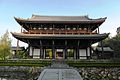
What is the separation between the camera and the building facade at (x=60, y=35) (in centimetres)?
3703

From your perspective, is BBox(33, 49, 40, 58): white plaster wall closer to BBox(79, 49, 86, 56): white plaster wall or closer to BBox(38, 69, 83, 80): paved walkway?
BBox(79, 49, 86, 56): white plaster wall

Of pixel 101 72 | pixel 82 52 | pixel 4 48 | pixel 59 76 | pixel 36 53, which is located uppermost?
pixel 4 48

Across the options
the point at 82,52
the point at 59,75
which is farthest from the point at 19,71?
the point at 59,75

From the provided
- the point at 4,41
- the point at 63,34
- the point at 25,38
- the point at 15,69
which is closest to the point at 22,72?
the point at 15,69

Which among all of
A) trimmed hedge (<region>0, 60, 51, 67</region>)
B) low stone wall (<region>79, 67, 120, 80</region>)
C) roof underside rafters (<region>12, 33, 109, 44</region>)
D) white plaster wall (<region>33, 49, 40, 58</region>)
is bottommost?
low stone wall (<region>79, 67, 120, 80</region>)

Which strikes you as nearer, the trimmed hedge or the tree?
the trimmed hedge

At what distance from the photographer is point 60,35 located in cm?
3628

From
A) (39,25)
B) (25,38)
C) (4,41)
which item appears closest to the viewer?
(25,38)

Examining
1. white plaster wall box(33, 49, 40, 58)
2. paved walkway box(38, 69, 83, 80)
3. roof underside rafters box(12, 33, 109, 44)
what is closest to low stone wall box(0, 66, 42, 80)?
roof underside rafters box(12, 33, 109, 44)

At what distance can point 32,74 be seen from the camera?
28953 millimetres

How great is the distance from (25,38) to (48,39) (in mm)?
4009

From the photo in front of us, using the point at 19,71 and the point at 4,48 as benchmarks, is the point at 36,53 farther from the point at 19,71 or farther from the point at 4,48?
the point at 19,71

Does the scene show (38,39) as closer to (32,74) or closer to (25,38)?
(25,38)

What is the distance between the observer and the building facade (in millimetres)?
37031
